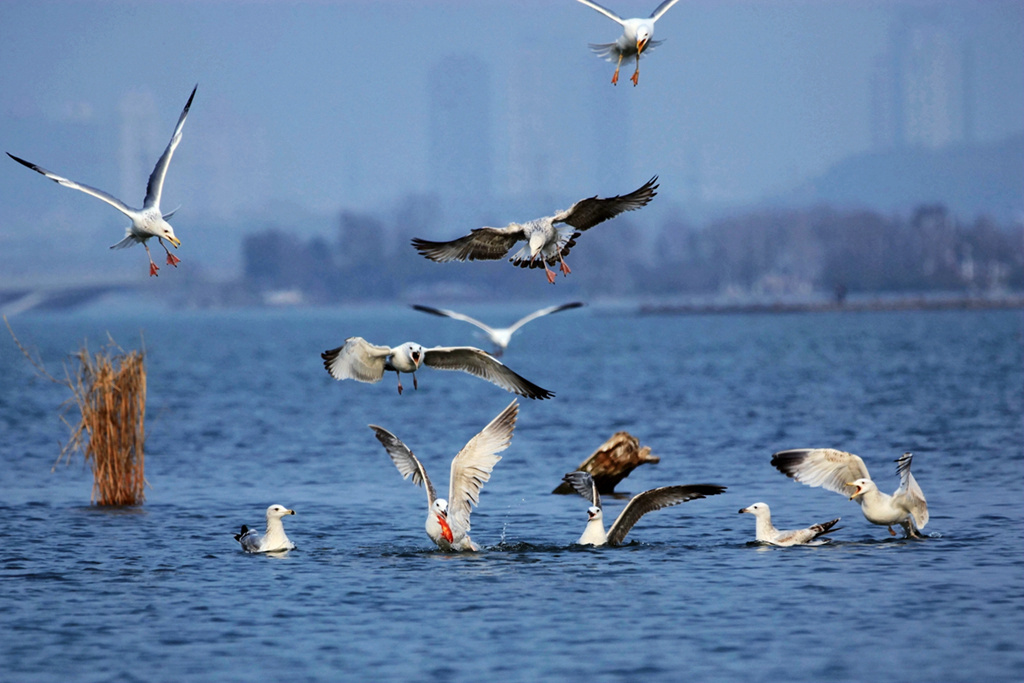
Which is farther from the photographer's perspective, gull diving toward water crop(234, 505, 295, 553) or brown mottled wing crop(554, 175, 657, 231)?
gull diving toward water crop(234, 505, 295, 553)

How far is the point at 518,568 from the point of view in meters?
20.0

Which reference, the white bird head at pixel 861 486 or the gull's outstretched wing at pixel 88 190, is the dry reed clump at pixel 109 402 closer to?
the gull's outstretched wing at pixel 88 190

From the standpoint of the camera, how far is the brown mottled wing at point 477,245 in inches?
627

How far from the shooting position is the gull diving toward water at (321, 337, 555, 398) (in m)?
16.7

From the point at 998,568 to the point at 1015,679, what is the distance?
486 cm

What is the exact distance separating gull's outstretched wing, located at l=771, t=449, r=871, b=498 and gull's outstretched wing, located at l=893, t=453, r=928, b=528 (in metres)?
0.66

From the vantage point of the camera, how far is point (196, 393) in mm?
64562

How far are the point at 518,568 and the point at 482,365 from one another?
334cm

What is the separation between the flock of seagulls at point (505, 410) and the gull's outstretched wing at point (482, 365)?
0.01 meters

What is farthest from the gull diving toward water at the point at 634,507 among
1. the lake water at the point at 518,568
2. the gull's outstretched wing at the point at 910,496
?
the gull's outstretched wing at the point at 910,496

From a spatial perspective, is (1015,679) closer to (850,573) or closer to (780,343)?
Result: (850,573)

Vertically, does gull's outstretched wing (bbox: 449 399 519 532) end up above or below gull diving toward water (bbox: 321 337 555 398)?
below

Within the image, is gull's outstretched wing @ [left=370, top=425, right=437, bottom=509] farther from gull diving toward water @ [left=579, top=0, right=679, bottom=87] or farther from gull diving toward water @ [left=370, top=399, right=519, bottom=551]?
gull diving toward water @ [left=579, top=0, right=679, bottom=87]

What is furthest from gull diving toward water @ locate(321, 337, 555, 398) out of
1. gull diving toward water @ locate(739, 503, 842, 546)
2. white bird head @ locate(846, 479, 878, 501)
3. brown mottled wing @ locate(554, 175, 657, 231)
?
white bird head @ locate(846, 479, 878, 501)
